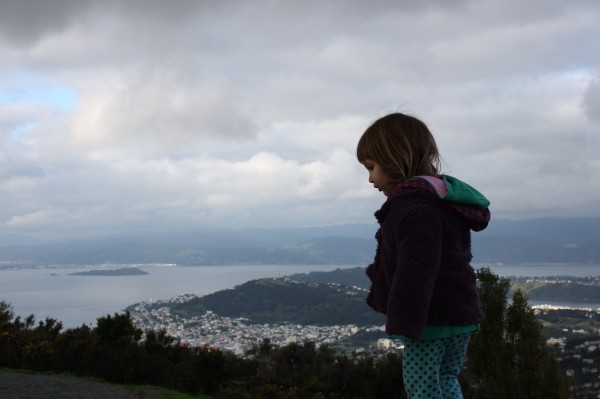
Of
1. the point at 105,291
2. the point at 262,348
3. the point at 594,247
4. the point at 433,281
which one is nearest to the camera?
the point at 433,281

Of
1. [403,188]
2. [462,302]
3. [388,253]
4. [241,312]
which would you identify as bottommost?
[241,312]

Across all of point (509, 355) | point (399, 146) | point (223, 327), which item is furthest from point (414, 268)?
point (223, 327)

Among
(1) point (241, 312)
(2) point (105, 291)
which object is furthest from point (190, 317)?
(2) point (105, 291)

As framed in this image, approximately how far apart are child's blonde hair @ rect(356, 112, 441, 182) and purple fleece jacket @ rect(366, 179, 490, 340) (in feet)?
0.32

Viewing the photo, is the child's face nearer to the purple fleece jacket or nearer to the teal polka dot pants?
the purple fleece jacket

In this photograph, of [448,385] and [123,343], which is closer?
[448,385]

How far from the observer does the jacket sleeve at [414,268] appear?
1904 mm

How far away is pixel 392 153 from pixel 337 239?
122998 millimetres

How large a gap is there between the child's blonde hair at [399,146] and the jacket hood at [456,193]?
8cm

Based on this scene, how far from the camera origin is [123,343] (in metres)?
7.71

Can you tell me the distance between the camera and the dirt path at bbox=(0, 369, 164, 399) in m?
5.42

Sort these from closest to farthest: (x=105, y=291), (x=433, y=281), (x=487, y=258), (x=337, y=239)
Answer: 1. (x=433, y=281)
2. (x=105, y=291)
3. (x=487, y=258)
4. (x=337, y=239)

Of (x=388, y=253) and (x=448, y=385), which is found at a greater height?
(x=388, y=253)

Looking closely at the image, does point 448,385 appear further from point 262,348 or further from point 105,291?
point 105,291
